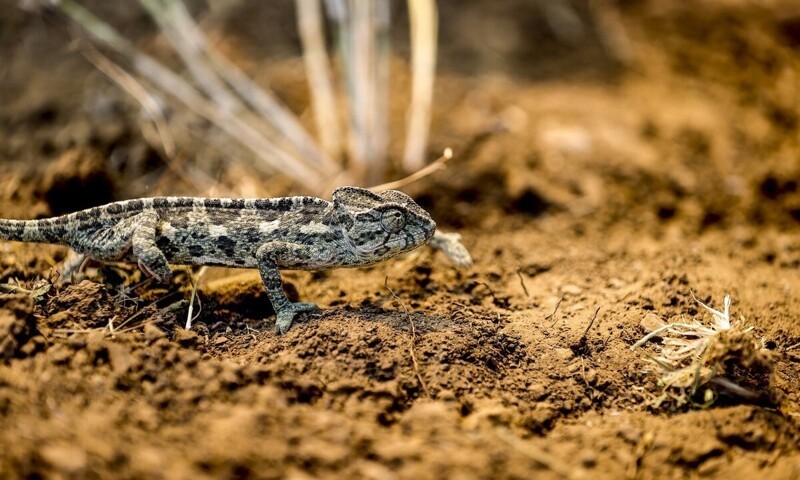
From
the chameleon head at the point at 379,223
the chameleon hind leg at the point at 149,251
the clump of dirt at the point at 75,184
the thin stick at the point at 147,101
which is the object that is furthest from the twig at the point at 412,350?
the clump of dirt at the point at 75,184

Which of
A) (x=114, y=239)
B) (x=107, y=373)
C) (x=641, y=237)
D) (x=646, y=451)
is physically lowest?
(x=641, y=237)

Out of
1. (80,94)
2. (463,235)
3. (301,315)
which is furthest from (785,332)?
(80,94)

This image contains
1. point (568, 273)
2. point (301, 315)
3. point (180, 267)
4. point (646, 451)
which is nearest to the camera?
point (646, 451)

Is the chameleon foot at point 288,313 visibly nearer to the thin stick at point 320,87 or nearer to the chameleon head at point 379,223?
the chameleon head at point 379,223

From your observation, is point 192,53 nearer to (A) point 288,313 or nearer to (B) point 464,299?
(A) point 288,313

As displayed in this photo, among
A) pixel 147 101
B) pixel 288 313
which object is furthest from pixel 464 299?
pixel 147 101

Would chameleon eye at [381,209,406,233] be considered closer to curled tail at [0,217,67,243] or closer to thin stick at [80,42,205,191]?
curled tail at [0,217,67,243]

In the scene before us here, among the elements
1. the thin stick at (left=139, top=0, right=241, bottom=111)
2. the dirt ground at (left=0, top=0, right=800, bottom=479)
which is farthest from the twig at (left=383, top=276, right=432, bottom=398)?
the thin stick at (left=139, top=0, right=241, bottom=111)

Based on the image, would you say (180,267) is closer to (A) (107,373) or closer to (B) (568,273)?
(A) (107,373)
